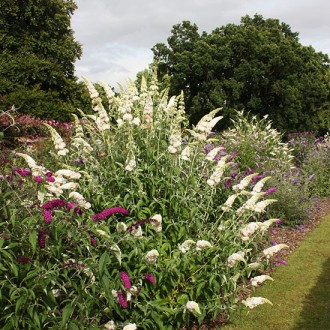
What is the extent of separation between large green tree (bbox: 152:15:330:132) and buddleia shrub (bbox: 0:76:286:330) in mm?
13830

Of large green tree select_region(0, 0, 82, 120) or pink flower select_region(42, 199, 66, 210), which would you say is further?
large green tree select_region(0, 0, 82, 120)

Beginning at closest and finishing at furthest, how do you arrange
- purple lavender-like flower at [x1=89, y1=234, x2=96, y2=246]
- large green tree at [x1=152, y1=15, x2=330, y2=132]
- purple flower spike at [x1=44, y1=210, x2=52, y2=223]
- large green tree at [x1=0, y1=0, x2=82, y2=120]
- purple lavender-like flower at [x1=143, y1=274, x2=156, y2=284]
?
purple flower spike at [x1=44, y1=210, x2=52, y2=223] < purple lavender-like flower at [x1=89, y1=234, x2=96, y2=246] < purple lavender-like flower at [x1=143, y1=274, x2=156, y2=284] < large green tree at [x1=152, y1=15, x2=330, y2=132] < large green tree at [x1=0, y1=0, x2=82, y2=120]

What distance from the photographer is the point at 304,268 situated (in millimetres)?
5727

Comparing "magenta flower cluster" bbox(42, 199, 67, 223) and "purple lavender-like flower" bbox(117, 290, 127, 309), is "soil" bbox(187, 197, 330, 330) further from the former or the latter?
"magenta flower cluster" bbox(42, 199, 67, 223)

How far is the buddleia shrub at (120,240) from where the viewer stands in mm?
2838

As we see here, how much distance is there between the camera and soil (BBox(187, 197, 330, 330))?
4.15 meters

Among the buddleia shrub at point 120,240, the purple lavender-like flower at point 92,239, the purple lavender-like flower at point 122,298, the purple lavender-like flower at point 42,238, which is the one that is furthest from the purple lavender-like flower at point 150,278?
the purple lavender-like flower at point 42,238

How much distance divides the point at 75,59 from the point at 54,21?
2.38 m

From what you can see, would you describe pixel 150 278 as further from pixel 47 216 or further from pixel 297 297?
pixel 297 297

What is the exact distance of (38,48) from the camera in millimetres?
22312

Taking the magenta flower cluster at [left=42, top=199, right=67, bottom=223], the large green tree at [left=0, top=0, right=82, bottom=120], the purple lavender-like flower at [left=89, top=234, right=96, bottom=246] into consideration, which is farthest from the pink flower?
the large green tree at [left=0, top=0, right=82, bottom=120]

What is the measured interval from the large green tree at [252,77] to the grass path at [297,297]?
1258 centimetres

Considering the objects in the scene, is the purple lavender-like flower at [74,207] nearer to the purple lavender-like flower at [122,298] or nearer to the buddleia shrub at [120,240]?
the buddleia shrub at [120,240]

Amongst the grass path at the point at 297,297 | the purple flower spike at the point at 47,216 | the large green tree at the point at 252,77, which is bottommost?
the grass path at the point at 297,297
